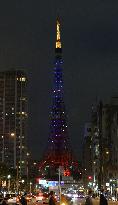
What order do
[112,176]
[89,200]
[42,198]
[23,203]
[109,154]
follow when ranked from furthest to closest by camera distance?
1. [109,154]
2. [112,176]
3. [42,198]
4. [23,203]
5. [89,200]

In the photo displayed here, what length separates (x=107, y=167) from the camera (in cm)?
18350

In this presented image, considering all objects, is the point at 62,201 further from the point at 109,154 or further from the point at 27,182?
the point at 27,182

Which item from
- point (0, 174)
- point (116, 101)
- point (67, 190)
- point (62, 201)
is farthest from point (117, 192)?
point (62, 201)

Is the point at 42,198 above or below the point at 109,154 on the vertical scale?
below

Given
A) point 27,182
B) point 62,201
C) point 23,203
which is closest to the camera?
point 23,203

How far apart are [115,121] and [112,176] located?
16908 millimetres

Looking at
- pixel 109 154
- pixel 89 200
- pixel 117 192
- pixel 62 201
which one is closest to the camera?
pixel 89 200

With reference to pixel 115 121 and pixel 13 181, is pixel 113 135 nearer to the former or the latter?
pixel 115 121

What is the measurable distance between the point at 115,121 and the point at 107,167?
20121 mm

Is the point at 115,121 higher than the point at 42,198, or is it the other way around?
the point at 115,121

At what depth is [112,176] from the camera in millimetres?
165125

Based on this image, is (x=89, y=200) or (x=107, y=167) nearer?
(x=89, y=200)

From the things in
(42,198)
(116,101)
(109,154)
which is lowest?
(42,198)

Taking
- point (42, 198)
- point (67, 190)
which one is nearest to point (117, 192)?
point (67, 190)
